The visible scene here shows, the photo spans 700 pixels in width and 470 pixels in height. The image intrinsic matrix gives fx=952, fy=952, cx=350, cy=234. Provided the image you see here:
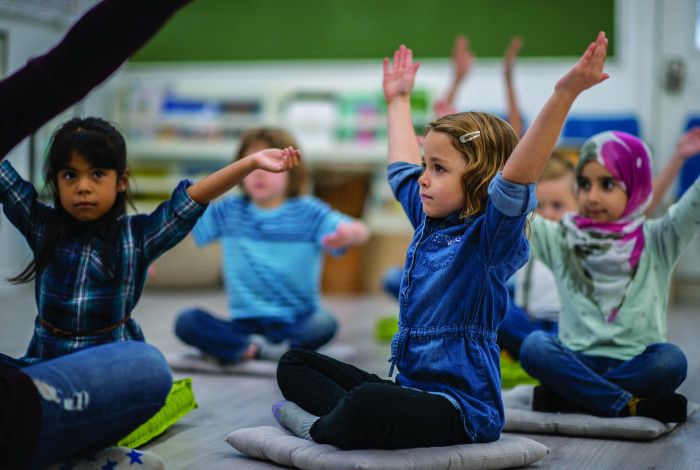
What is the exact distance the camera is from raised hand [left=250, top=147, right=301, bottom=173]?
1.53 m

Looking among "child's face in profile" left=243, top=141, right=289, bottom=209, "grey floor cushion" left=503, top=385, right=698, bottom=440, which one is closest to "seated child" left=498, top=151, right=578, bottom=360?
"grey floor cushion" left=503, top=385, right=698, bottom=440

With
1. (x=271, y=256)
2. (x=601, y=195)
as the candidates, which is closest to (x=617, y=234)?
(x=601, y=195)

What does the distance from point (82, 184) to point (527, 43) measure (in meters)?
3.54

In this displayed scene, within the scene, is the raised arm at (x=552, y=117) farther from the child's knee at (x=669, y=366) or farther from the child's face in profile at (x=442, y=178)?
the child's knee at (x=669, y=366)

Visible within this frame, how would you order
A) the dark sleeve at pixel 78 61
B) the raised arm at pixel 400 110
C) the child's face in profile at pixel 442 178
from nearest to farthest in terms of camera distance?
the dark sleeve at pixel 78 61 < the child's face in profile at pixel 442 178 < the raised arm at pixel 400 110

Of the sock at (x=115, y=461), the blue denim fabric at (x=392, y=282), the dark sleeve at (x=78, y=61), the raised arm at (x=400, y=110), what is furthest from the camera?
the blue denim fabric at (x=392, y=282)

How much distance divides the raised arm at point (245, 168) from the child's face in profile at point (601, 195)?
78cm

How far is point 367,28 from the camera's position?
5.10 m

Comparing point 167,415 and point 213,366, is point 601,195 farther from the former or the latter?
point 213,366

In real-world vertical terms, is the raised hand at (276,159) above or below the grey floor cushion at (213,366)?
above

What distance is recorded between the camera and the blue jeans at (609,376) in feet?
6.26

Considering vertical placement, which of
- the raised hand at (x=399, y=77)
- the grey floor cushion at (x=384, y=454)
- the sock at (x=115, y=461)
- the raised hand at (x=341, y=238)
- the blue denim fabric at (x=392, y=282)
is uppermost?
the raised hand at (x=399, y=77)

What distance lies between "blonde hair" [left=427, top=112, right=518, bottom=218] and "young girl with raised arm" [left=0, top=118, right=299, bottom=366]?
45 cm

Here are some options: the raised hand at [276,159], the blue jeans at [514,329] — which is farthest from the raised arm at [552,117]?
the blue jeans at [514,329]
